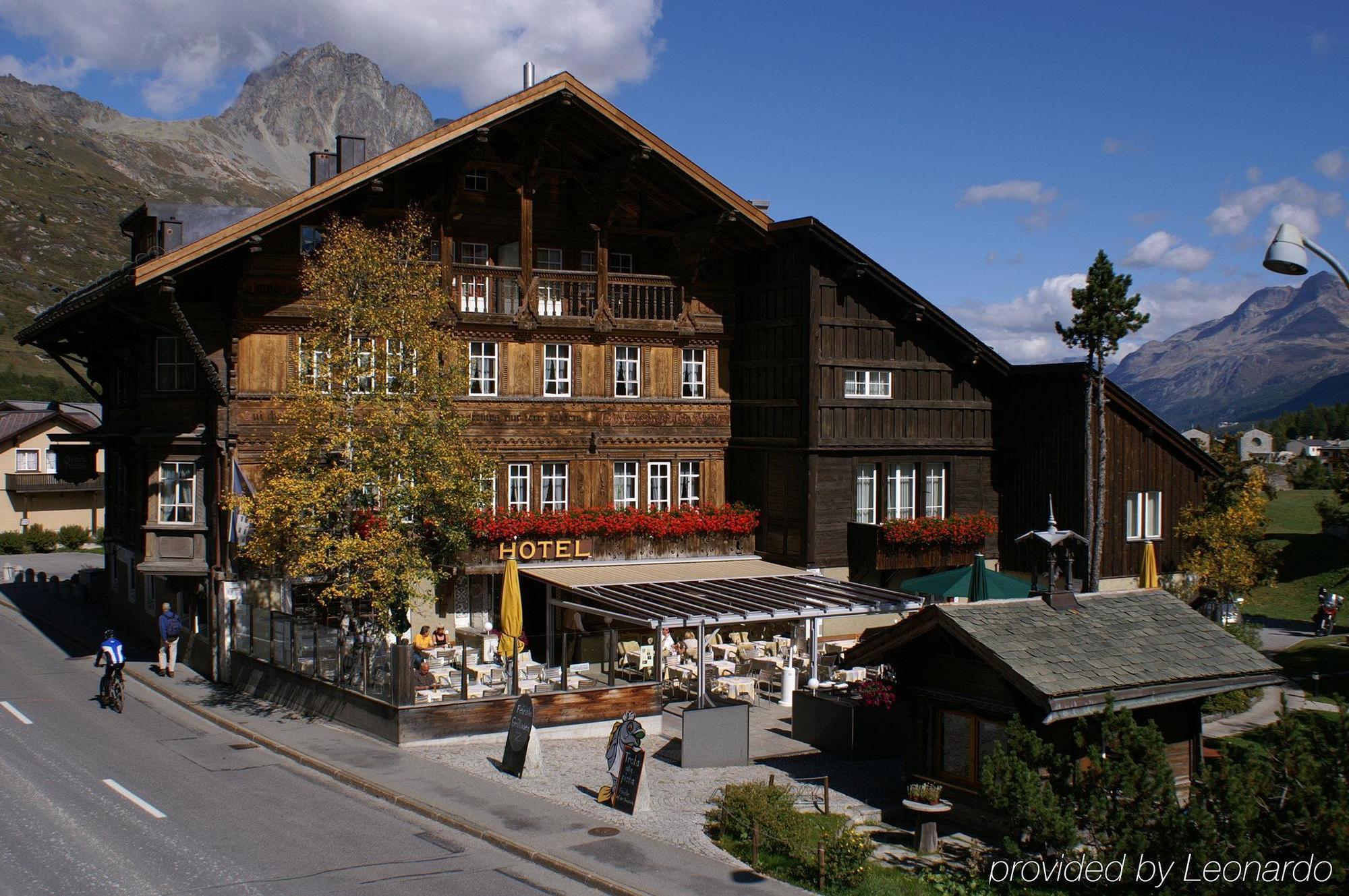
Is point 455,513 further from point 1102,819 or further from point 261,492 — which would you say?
point 1102,819

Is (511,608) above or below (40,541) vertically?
above

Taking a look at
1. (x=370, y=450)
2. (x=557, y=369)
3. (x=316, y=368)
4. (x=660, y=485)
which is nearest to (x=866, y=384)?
(x=660, y=485)

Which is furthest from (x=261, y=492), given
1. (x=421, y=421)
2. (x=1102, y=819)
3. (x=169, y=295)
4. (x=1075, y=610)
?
(x=1102, y=819)

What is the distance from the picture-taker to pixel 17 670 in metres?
30.0

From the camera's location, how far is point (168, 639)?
94.4 ft

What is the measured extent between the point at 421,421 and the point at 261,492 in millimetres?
3386

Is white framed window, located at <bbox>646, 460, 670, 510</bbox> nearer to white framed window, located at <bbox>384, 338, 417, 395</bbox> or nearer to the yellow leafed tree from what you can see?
the yellow leafed tree

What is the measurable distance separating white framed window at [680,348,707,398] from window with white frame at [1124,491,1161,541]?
12782mm

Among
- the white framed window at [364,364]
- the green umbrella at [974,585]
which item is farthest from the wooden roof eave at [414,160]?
the green umbrella at [974,585]

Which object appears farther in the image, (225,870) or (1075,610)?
(1075,610)

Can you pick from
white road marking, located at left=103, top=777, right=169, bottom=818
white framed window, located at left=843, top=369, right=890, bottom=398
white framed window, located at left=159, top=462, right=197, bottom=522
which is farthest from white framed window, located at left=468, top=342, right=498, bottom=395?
white road marking, located at left=103, top=777, right=169, bottom=818

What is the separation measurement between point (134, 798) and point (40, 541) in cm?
4692

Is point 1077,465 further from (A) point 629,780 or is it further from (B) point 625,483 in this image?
(A) point 629,780

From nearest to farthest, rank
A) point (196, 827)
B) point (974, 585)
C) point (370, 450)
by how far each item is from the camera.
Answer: point (196, 827)
point (370, 450)
point (974, 585)
